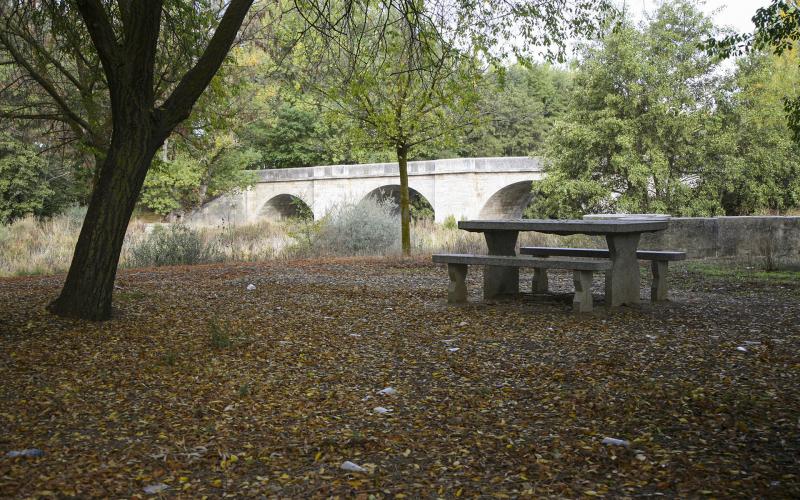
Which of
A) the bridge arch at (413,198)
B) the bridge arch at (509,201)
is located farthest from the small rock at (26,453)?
the bridge arch at (413,198)

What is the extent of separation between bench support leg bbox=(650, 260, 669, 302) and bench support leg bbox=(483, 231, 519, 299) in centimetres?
141

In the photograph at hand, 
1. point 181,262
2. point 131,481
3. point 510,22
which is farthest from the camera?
point 181,262

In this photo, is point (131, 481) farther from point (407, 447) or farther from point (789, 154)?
point (789, 154)

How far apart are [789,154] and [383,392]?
23.0 meters

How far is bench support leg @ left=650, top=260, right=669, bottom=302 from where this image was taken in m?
7.41

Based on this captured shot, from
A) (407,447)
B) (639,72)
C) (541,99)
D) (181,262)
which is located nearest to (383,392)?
(407,447)

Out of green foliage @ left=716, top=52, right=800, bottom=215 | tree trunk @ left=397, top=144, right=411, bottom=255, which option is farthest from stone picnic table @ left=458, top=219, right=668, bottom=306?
green foliage @ left=716, top=52, right=800, bottom=215

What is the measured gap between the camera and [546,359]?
5.00 metres

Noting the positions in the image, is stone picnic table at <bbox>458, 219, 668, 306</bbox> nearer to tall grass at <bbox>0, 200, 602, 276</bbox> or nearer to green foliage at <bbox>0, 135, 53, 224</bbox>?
tall grass at <bbox>0, 200, 602, 276</bbox>

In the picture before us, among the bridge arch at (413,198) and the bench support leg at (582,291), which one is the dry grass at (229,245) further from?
the bridge arch at (413,198)

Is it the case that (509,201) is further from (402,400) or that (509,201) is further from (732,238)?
(402,400)

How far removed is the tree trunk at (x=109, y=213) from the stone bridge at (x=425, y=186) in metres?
22.9

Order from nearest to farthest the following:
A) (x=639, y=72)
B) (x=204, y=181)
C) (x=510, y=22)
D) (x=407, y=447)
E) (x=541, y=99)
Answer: (x=407, y=447) → (x=510, y=22) → (x=639, y=72) → (x=204, y=181) → (x=541, y=99)

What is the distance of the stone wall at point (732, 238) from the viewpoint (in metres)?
11.9
